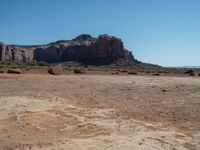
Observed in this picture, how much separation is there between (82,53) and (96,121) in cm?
13449

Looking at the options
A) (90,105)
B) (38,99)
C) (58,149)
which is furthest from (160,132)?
(38,99)

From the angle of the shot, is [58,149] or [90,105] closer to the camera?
[58,149]

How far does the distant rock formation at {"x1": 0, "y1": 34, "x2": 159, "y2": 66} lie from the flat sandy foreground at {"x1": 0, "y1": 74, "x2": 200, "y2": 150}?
10743cm

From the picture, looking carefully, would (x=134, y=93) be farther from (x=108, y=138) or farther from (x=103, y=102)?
(x=108, y=138)

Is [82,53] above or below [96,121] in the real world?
above

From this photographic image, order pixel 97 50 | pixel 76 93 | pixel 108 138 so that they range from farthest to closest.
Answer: pixel 97 50 → pixel 76 93 → pixel 108 138

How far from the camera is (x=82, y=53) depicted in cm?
14525

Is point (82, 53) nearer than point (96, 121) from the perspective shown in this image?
No

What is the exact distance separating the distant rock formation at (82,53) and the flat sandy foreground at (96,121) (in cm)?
10743

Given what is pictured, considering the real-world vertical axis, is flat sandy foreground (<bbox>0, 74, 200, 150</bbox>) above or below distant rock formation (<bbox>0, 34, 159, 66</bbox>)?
below

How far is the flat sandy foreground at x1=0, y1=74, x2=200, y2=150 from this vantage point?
29.6 ft

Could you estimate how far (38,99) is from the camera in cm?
1492

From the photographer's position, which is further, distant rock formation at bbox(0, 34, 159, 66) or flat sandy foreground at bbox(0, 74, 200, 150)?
distant rock formation at bbox(0, 34, 159, 66)

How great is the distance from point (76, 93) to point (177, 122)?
22.7ft
